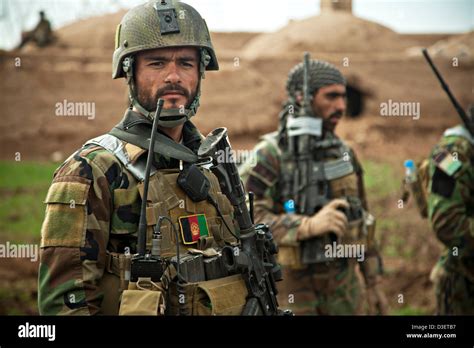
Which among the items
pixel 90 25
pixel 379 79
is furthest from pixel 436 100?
pixel 90 25

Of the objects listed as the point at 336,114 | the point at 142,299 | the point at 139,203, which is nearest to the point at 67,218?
the point at 139,203

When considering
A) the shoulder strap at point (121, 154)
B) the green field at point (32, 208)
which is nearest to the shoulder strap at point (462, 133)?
the shoulder strap at point (121, 154)

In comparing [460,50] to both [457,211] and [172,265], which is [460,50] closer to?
[457,211]

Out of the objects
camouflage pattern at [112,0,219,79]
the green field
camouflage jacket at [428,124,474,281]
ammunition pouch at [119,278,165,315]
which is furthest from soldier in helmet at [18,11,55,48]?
ammunition pouch at [119,278,165,315]

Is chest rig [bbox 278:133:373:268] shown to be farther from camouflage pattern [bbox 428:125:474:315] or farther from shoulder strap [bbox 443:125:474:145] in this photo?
shoulder strap [bbox 443:125:474:145]

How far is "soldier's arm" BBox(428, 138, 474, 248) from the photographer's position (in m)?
6.50

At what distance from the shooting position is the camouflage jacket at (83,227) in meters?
3.61

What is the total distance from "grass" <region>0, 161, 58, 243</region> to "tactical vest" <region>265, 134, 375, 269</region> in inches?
321

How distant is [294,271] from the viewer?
6.77 meters

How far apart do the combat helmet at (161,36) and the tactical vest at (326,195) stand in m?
2.54

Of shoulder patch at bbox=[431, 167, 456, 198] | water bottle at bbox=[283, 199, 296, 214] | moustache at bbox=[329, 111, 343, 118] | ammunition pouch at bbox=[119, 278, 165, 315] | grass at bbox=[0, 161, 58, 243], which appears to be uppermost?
grass at bbox=[0, 161, 58, 243]

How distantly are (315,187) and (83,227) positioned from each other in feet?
10.9

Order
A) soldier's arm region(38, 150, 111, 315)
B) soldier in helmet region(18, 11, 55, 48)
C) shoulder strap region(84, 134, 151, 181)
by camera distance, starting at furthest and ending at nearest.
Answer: soldier in helmet region(18, 11, 55, 48)
shoulder strap region(84, 134, 151, 181)
soldier's arm region(38, 150, 111, 315)

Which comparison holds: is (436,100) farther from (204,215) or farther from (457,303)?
(204,215)
